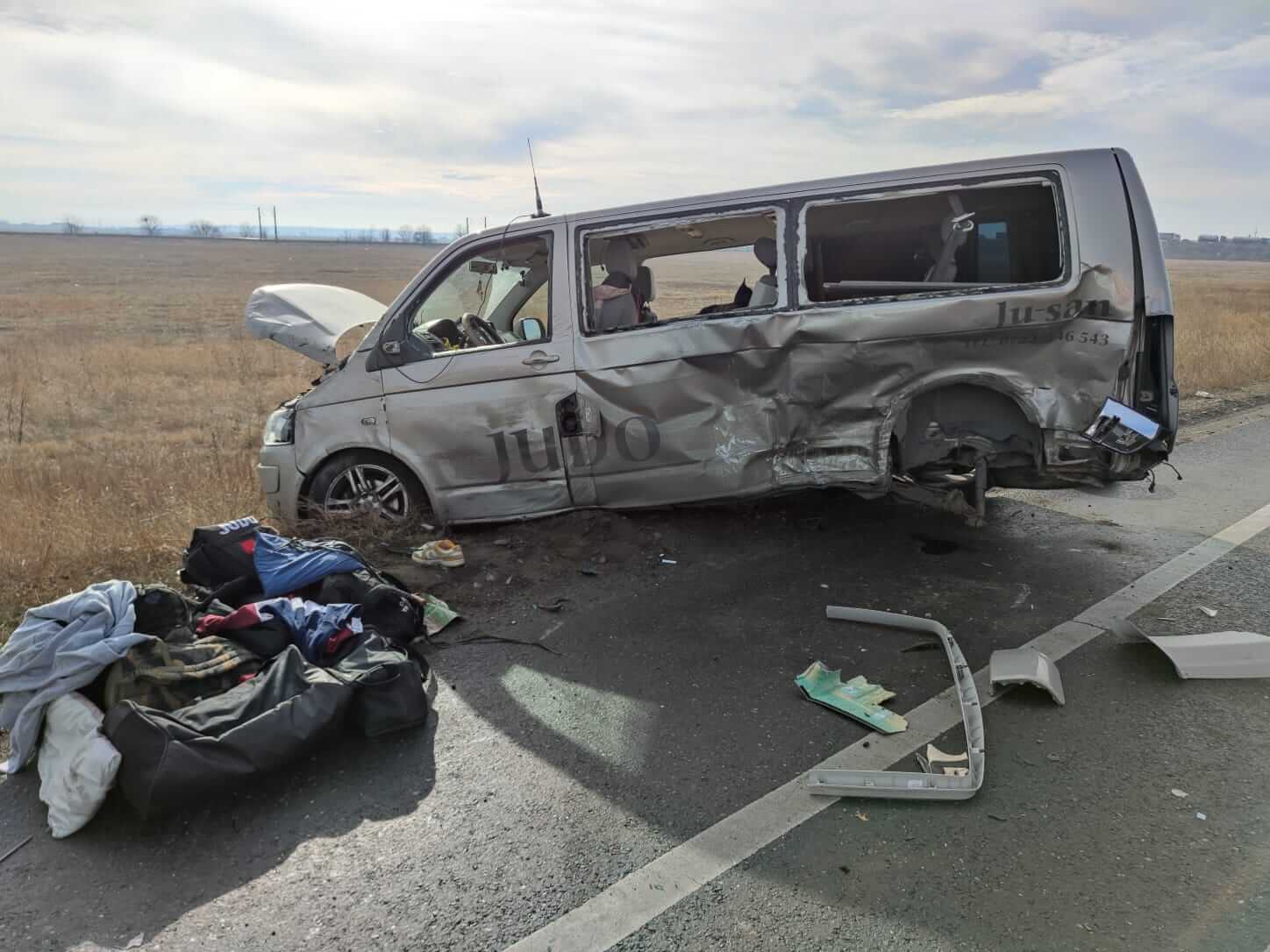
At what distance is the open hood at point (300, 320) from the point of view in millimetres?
5555

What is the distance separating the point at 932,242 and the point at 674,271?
180 centimetres

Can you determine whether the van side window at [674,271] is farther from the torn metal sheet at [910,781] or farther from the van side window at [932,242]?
the torn metal sheet at [910,781]

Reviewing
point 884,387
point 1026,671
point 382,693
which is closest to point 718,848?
point 382,693

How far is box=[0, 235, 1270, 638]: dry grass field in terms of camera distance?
5441 millimetres

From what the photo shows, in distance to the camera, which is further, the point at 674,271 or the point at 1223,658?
the point at 674,271

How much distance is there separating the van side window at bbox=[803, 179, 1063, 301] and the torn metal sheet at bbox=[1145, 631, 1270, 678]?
6.72ft

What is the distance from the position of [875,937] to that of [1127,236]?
3.89m

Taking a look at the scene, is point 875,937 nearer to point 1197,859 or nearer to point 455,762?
point 1197,859

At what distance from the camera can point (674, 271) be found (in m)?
6.11

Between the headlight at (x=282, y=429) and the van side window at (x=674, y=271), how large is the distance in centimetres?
207

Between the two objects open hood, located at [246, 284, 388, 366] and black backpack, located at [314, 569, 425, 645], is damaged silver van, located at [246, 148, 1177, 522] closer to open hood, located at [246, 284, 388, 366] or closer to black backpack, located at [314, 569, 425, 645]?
open hood, located at [246, 284, 388, 366]

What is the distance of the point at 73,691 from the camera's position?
319cm

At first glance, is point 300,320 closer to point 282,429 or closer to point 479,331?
point 282,429

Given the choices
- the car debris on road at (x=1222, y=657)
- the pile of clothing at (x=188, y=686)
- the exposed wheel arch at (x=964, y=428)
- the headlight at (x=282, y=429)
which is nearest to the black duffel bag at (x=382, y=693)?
the pile of clothing at (x=188, y=686)
